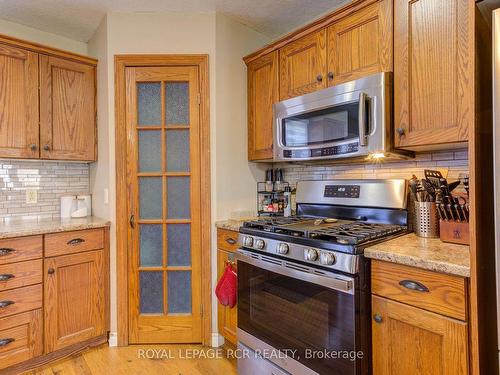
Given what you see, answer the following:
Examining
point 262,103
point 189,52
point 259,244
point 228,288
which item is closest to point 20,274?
point 228,288

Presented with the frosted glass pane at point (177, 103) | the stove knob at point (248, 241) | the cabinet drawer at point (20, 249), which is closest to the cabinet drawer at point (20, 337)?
the cabinet drawer at point (20, 249)

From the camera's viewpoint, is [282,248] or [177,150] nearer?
[282,248]

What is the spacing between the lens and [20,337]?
1948 mm

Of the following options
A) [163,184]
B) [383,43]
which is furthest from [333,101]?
[163,184]

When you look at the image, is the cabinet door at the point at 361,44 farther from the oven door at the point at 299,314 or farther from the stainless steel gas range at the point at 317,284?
the oven door at the point at 299,314

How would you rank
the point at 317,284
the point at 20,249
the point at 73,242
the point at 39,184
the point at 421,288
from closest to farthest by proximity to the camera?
the point at 421,288 < the point at 317,284 < the point at 20,249 < the point at 73,242 < the point at 39,184

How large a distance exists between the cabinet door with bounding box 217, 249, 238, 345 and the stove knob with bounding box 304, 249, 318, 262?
720mm

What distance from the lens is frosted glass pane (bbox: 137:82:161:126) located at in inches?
91.0

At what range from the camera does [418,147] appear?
1601mm

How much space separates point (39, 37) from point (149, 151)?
1400 millimetres

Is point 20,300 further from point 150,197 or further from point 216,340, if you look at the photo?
point 216,340

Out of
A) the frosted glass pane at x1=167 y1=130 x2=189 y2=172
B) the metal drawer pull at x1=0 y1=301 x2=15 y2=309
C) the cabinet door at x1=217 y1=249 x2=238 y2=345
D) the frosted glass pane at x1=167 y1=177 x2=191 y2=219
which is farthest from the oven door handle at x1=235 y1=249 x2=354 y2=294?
the metal drawer pull at x1=0 y1=301 x2=15 y2=309

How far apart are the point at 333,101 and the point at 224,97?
0.88 m

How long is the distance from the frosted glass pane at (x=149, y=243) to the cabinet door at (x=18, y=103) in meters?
0.97
